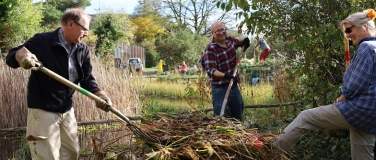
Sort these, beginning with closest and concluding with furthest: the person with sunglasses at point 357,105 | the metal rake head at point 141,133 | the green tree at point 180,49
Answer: the metal rake head at point 141,133, the person with sunglasses at point 357,105, the green tree at point 180,49

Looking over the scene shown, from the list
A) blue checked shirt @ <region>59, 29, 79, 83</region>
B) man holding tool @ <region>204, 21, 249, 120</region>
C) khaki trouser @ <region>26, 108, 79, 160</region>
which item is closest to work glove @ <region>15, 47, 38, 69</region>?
blue checked shirt @ <region>59, 29, 79, 83</region>

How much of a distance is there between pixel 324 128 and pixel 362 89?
1.50ft

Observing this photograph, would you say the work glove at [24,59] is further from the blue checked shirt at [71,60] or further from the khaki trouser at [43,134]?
the khaki trouser at [43,134]

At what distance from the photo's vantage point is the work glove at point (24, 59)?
248 centimetres

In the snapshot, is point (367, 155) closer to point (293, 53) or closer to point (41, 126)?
point (293, 53)

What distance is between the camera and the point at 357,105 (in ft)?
9.35

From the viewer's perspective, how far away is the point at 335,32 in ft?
11.7

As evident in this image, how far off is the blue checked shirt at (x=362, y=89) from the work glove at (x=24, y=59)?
2276 millimetres

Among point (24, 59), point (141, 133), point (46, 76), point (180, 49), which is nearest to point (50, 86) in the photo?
point (46, 76)

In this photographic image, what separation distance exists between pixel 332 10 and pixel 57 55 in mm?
2697

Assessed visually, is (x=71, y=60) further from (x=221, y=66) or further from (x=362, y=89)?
(x=362, y=89)

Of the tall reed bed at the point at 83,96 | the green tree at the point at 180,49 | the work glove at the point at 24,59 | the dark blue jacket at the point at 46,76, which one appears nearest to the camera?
the work glove at the point at 24,59

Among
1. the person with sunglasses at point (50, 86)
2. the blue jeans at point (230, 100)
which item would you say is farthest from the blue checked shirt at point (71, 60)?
the blue jeans at point (230, 100)

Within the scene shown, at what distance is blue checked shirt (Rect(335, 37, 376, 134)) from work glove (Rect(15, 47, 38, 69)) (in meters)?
2.28
